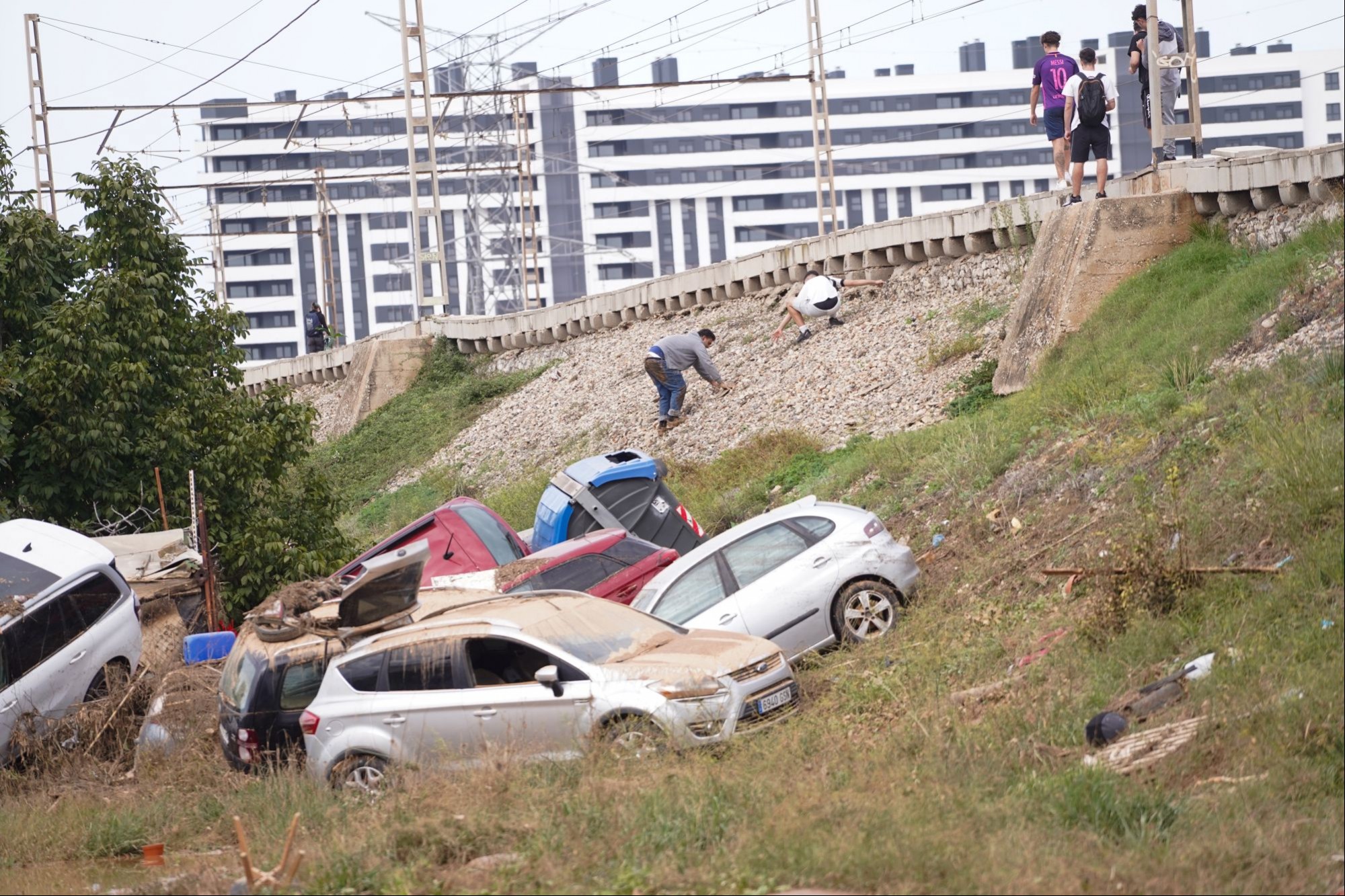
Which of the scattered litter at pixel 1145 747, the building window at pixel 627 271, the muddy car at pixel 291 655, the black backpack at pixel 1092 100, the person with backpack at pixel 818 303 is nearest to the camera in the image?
the scattered litter at pixel 1145 747

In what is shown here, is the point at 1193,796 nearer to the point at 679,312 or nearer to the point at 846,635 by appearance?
the point at 846,635

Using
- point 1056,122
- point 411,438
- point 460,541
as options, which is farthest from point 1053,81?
point 411,438

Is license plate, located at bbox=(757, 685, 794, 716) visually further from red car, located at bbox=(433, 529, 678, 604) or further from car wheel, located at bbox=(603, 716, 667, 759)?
red car, located at bbox=(433, 529, 678, 604)

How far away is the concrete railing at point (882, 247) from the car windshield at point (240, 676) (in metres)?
8.68

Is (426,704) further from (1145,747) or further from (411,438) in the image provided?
(411,438)

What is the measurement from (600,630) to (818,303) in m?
14.2

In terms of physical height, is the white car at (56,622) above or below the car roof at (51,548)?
below

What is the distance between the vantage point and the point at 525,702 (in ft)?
31.9

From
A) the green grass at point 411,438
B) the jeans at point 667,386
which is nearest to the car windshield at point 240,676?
the jeans at point 667,386

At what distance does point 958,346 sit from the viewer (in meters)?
19.8

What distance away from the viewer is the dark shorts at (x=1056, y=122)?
60.2 feet

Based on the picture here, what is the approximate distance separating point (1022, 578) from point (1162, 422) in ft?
6.95

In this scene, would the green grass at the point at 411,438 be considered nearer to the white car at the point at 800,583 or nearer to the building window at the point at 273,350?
the white car at the point at 800,583

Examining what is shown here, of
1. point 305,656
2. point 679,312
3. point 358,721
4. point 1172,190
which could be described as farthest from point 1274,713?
point 679,312
